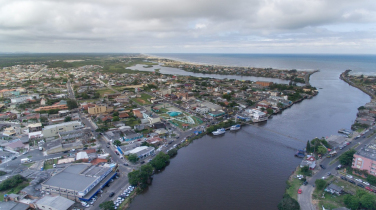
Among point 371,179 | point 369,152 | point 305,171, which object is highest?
point 369,152

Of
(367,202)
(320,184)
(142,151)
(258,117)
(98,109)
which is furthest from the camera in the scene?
(98,109)

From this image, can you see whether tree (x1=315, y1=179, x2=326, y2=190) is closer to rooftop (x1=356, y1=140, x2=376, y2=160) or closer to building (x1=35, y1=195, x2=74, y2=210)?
rooftop (x1=356, y1=140, x2=376, y2=160)

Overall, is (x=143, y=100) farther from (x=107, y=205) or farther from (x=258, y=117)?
(x=107, y=205)

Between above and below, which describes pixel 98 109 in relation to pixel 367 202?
above

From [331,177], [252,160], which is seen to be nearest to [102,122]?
[252,160]

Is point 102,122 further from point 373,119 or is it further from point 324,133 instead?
point 373,119

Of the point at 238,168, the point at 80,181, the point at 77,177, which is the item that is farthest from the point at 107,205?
the point at 238,168

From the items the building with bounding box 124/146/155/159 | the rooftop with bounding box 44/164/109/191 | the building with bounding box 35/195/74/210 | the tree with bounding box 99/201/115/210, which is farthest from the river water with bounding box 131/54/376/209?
the building with bounding box 35/195/74/210
